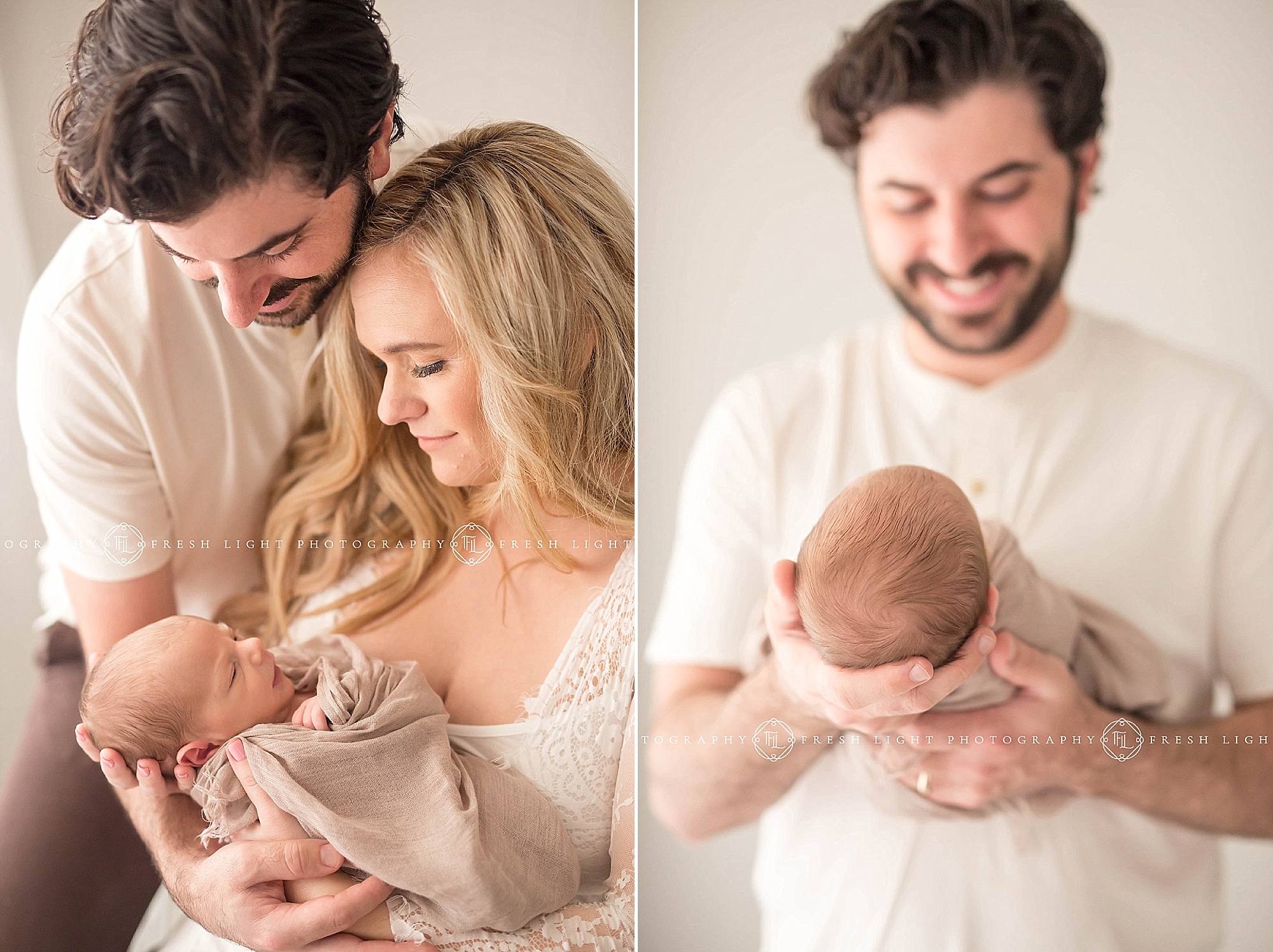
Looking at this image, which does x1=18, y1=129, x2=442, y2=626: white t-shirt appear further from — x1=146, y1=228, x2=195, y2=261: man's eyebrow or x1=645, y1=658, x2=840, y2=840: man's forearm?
x1=645, y1=658, x2=840, y2=840: man's forearm

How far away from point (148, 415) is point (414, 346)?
Result: 415 millimetres

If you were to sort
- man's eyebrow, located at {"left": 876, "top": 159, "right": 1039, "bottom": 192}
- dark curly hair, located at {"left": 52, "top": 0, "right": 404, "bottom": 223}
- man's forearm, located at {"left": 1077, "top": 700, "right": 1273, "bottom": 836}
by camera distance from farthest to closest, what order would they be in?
man's forearm, located at {"left": 1077, "top": 700, "right": 1273, "bottom": 836}
man's eyebrow, located at {"left": 876, "top": 159, "right": 1039, "bottom": 192}
dark curly hair, located at {"left": 52, "top": 0, "right": 404, "bottom": 223}

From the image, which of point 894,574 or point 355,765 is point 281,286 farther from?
point 894,574

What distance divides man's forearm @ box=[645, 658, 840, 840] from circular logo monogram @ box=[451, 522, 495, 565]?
36 cm

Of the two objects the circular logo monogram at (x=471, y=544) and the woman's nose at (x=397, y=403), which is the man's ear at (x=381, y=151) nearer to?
the woman's nose at (x=397, y=403)

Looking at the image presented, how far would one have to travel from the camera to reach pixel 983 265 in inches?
49.9

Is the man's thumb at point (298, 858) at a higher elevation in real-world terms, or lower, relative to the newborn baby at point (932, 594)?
lower

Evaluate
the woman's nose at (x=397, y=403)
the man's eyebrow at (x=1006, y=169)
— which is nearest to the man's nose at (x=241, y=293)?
the woman's nose at (x=397, y=403)

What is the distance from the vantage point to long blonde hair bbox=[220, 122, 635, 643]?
1.30 m

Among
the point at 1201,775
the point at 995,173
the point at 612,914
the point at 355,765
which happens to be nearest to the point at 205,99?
the point at 355,765

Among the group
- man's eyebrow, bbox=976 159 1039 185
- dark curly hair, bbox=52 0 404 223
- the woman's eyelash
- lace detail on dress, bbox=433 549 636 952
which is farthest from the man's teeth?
dark curly hair, bbox=52 0 404 223

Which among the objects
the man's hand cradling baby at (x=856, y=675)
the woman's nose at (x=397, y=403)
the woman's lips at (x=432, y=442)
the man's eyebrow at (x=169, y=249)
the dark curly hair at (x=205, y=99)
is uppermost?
the dark curly hair at (x=205, y=99)

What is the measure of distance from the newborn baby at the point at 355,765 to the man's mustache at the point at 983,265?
3.06ft

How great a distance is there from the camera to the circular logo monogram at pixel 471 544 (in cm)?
139
